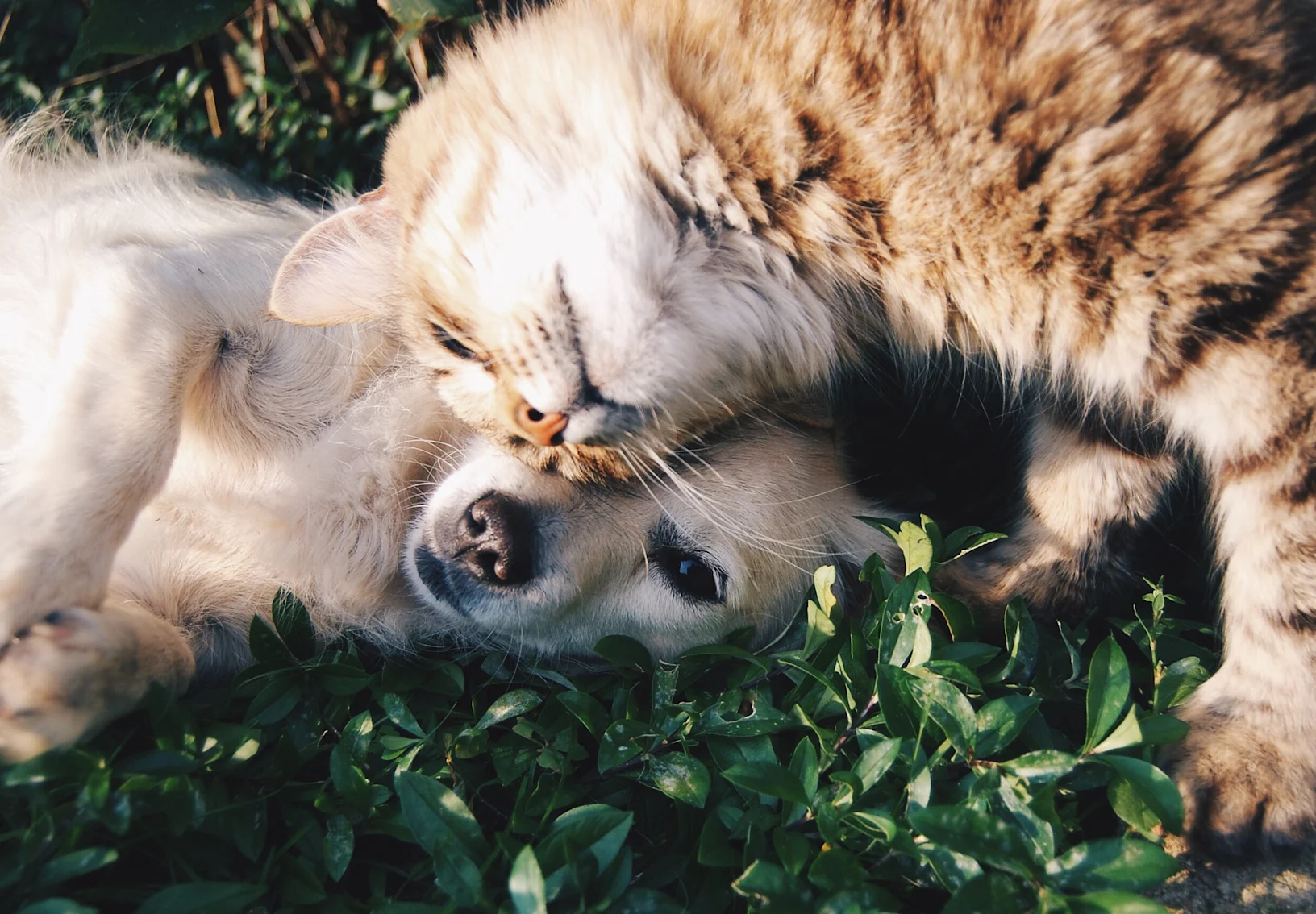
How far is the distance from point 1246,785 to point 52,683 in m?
2.08

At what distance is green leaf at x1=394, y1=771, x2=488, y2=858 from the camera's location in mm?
1747

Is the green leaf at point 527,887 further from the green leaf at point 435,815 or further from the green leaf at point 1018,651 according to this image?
the green leaf at point 1018,651

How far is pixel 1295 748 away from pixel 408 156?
2.08 meters

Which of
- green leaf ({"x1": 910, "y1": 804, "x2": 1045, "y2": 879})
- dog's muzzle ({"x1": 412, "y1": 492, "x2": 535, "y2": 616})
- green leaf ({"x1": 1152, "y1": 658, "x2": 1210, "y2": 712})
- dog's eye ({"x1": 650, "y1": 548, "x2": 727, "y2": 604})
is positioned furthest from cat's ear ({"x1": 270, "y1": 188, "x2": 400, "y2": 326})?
green leaf ({"x1": 1152, "y1": 658, "x2": 1210, "y2": 712})

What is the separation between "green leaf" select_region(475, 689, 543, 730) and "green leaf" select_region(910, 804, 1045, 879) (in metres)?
0.83

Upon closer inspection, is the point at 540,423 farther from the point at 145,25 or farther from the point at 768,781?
the point at 145,25

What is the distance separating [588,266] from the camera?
6.19ft

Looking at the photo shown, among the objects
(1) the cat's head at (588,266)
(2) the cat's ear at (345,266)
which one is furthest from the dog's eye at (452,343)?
(2) the cat's ear at (345,266)

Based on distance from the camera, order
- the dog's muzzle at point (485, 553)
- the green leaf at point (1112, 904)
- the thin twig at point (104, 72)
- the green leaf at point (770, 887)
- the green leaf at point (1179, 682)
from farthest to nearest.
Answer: the thin twig at point (104, 72) → the dog's muzzle at point (485, 553) → the green leaf at point (1179, 682) → the green leaf at point (770, 887) → the green leaf at point (1112, 904)

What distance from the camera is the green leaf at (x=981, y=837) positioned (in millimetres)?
1559

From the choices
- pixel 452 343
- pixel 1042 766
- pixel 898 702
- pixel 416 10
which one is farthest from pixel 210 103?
pixel 1042 766

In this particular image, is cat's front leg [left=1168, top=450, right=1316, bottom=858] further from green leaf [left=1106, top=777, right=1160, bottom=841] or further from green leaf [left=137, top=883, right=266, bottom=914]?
green leaf [left=137, top=883, right=266, bottom=914]

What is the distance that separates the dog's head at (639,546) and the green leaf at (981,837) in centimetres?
91

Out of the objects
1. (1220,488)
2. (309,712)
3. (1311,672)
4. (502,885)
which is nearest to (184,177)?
(309,712)
